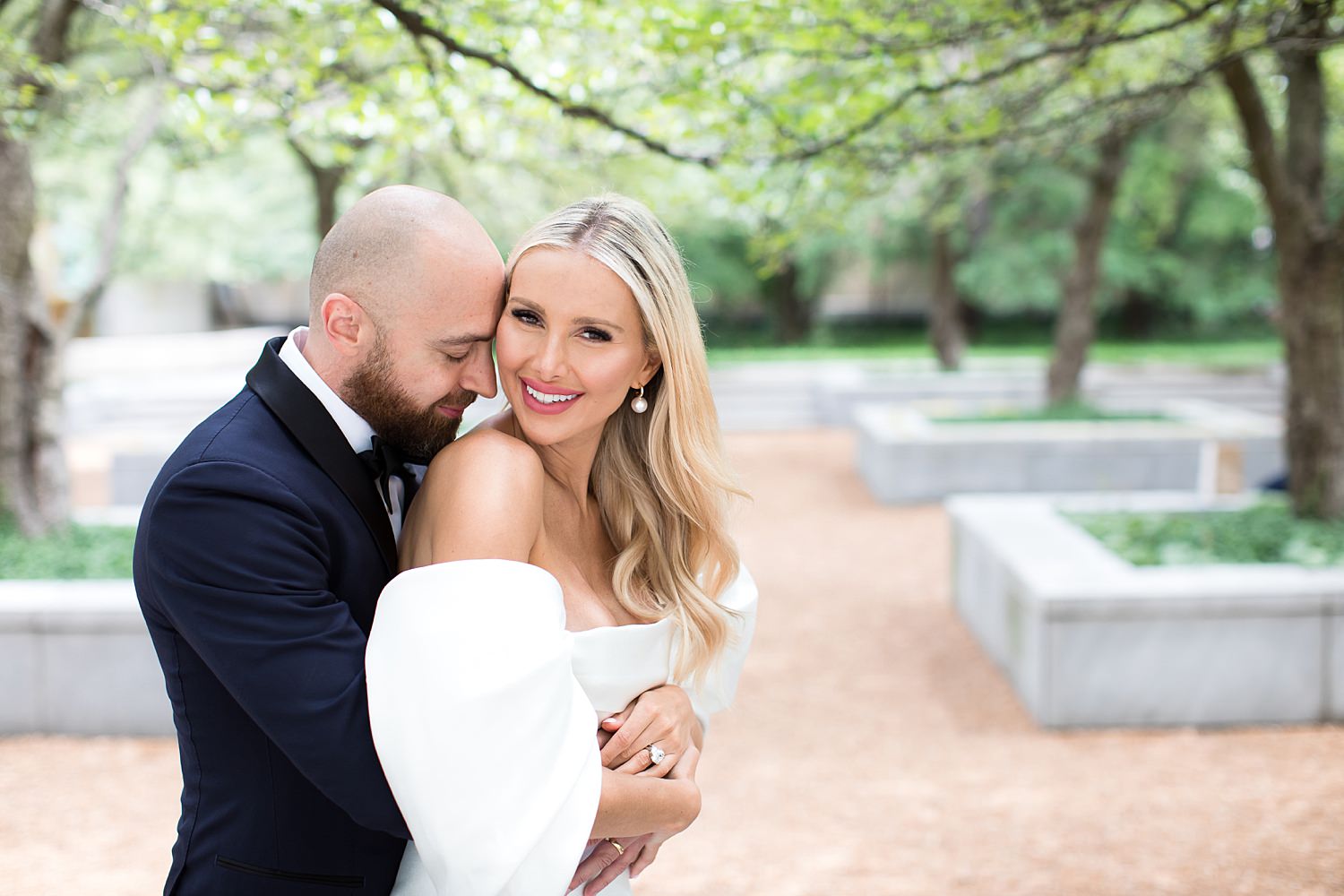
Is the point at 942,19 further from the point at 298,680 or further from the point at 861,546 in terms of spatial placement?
the point at 861,546

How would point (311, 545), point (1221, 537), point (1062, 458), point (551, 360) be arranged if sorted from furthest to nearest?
1. point (1062, 458)
2. point (1221, 537)
3. point (551, 360)
4. point (311, 545)

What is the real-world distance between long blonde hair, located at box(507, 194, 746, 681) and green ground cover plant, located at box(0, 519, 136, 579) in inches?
185

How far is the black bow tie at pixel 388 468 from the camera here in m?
2.11

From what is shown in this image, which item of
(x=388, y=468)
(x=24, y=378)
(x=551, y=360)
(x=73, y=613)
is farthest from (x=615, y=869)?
(x=24, y=378)

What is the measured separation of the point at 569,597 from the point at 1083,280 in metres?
11.9

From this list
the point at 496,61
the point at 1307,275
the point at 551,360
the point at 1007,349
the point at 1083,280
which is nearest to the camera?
the point at 551,360

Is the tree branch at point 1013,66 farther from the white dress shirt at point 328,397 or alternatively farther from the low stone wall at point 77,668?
the low stone wall at point 77,668

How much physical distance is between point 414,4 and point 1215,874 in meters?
4.52

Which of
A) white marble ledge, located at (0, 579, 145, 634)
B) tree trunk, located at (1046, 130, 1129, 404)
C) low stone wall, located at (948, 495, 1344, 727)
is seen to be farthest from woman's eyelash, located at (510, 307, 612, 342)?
tree trunk, located at (1046, 130, 1129, 404)

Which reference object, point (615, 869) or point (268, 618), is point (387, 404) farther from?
point (615, 869)

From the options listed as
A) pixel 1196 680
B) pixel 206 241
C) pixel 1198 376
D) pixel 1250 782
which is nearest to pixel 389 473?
pixel 1250 782

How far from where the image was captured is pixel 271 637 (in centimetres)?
175

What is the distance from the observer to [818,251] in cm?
2717


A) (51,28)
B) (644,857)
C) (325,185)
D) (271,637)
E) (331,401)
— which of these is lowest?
(644,857)
